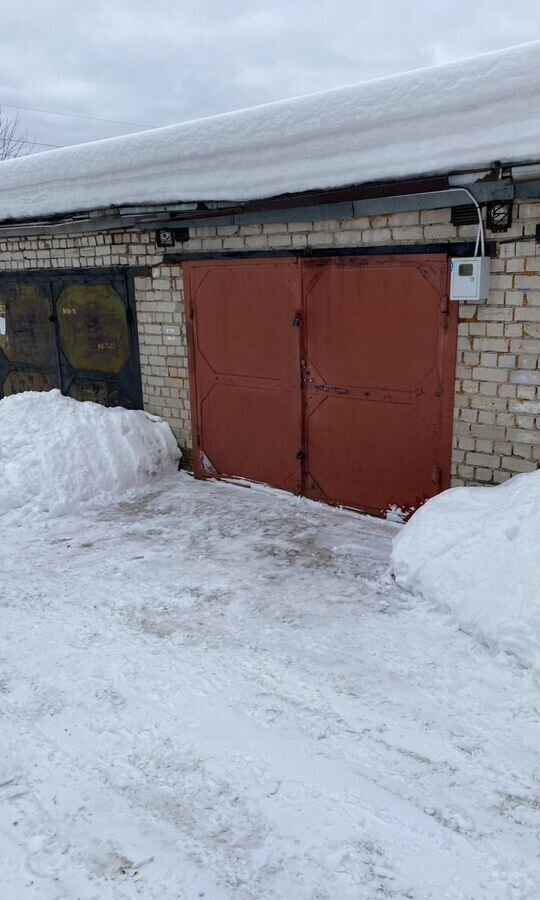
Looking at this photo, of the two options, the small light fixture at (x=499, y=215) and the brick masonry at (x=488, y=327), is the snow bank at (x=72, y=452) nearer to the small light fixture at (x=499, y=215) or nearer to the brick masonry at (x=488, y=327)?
the brick masonry at (x=488, y=327)

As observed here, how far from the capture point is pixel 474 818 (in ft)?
8.28

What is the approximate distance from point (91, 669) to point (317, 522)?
250 centimetres

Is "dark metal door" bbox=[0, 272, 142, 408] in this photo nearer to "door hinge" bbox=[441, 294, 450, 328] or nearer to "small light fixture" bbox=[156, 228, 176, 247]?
"small light fixture" bbox=[156, 228, 176, 247]

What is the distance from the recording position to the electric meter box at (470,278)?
445cm

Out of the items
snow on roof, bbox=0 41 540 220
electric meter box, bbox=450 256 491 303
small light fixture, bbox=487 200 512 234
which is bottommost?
electric meter box, bbox=450 256 491 303

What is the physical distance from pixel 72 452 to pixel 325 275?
285 centimetres

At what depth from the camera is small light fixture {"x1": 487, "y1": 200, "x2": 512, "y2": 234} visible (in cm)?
435

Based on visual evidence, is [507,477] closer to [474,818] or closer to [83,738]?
[474,818]

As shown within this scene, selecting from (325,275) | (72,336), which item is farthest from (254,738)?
(72,336)

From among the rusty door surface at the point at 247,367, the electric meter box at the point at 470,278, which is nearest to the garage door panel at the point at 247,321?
the rusty door surface at the point at 247,367

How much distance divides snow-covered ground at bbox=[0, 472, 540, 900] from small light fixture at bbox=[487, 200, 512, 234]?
97.1 inches

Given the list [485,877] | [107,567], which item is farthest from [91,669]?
[485,877]

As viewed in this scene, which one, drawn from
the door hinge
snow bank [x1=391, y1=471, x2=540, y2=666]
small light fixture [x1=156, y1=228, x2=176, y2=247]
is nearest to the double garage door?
the door hinge

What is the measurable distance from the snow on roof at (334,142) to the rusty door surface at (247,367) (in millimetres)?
802
